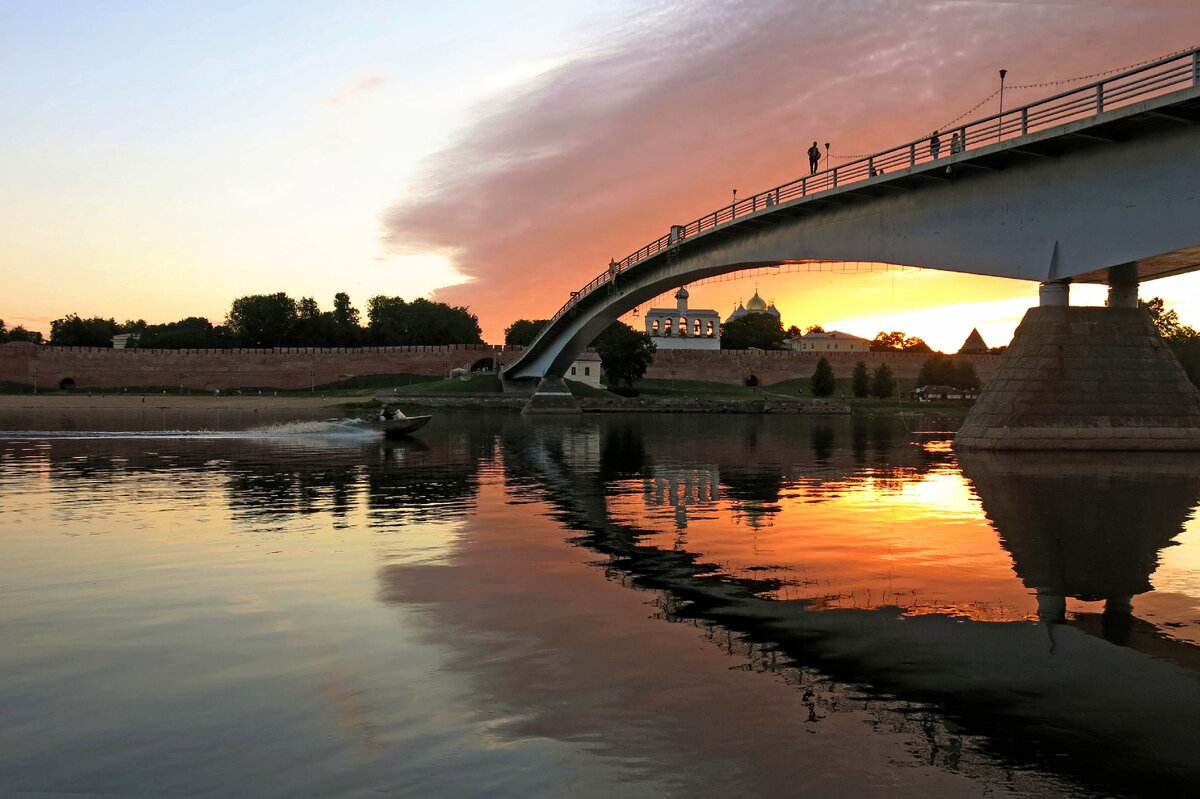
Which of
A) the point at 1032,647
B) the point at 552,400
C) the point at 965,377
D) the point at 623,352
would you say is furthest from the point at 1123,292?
the point at 965,377

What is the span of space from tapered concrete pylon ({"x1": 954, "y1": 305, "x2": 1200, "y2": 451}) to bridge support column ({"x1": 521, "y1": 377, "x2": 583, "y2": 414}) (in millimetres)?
53712

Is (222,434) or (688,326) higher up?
(688,326)

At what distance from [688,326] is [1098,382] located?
134826 millimetres

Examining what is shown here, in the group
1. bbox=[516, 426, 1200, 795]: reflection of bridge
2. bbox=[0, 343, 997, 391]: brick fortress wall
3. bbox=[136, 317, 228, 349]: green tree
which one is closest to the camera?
bbox=[516, 426, 1200, 795]: reflection of bridge

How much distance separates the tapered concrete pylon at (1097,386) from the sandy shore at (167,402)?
7304 centimetres

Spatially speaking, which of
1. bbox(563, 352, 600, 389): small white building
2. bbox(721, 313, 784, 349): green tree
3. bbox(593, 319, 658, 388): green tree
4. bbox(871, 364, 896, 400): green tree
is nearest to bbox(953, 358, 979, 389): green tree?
bbox(871, 364, 896, 400): green tree

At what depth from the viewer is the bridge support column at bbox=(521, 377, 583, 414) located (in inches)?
3227

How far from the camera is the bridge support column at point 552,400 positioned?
82.0 m

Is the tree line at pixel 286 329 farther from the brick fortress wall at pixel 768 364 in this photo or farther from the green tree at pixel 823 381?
the green tree at pixel 823 381

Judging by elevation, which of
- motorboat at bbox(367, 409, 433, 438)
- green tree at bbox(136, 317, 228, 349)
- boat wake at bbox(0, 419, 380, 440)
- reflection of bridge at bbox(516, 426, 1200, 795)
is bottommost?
reflection of bridge at bbox(516, 426, 1200, 795)

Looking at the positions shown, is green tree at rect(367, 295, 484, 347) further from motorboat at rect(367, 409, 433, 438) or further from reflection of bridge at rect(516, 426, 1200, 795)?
reflection of bridge at rect(516, 426, 1200, 795)

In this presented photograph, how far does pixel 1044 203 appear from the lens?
1188 inches

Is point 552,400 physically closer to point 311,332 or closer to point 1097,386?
point 1097,386

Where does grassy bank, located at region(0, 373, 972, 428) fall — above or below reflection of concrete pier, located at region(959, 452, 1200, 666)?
above
